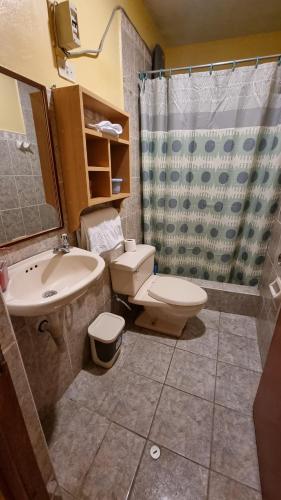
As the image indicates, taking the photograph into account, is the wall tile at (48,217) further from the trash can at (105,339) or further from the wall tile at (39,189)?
the trash can at (105,339)

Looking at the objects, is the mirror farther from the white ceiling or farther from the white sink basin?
the white ceiling

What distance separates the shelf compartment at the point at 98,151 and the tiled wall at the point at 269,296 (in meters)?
1.32

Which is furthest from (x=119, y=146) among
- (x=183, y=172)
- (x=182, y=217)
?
(x=182, y=217)

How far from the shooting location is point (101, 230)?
1.33 metres

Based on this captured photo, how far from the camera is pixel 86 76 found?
3.86 feet

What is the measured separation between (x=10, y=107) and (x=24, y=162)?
0.20m

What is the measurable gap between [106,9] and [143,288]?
182cm

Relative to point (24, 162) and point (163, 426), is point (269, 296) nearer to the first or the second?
point (163, 426)

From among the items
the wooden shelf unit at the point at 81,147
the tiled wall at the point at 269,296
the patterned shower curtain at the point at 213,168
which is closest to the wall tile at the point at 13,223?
the wooden shelf unit at the point at 81,147

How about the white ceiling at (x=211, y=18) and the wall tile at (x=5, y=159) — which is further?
the white ceiling at (x=211, y=18)

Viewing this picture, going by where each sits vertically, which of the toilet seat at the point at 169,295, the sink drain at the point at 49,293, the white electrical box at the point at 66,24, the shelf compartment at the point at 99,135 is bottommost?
the toilet seat at the point at 169,295

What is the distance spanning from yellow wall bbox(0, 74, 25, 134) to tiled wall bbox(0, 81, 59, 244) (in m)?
0.02

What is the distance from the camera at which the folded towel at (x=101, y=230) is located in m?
1.23

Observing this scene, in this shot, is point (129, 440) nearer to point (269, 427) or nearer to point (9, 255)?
point (269, 427)
